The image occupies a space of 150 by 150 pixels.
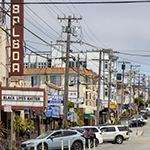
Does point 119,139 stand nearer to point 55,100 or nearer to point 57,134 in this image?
point 55,100

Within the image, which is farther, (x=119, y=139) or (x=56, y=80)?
(x=56, y=80)

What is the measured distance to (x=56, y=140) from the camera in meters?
27.0

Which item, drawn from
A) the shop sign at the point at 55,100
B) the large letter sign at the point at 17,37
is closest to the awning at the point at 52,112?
the shop sign at the point at 55,100

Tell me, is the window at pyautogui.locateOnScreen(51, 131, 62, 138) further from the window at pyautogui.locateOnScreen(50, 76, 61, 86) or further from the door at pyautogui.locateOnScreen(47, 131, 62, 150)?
the window at pyautogui.locateOnScreen(50, 76, 61, 86)

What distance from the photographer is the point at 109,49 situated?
52.4 m

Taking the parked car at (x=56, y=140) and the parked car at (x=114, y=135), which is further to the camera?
the parked car at (x=114, y=135)

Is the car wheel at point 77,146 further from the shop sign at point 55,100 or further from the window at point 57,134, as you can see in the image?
the shop sign at point 55,100

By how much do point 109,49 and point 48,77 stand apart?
1987cm

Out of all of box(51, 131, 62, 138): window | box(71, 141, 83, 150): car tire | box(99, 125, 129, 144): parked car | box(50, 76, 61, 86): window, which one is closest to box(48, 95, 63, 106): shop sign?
box(99, 125, 129, 144): parked car

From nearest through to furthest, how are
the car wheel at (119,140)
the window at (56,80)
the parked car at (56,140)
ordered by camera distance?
1. the parked car at (56,140)
2. the car wheel at (119,140)
3. the window at (56,80)

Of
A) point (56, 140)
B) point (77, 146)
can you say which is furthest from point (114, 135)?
point (56, 140)

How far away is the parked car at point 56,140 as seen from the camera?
26.1m

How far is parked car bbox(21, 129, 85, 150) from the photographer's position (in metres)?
26.1

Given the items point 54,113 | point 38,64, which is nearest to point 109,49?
point 54,113
